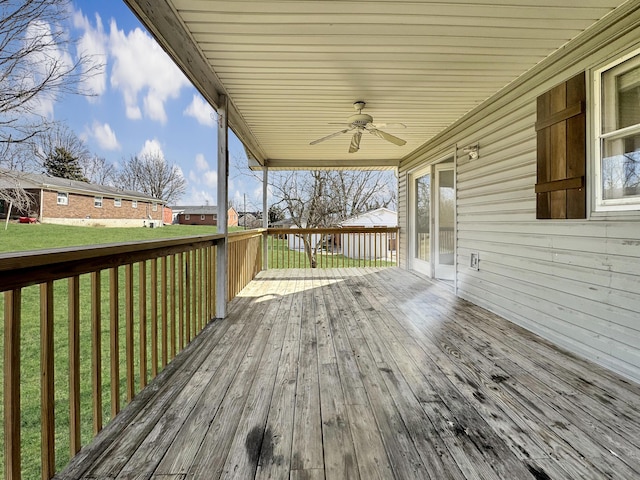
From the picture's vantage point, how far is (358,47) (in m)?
2.57

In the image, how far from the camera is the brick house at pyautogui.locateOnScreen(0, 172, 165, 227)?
3.69ft

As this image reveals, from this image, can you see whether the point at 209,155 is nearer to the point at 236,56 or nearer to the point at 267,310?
the point at 236,56

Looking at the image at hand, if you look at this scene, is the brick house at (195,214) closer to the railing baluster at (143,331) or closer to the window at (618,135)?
the railing baluster at (143,331)

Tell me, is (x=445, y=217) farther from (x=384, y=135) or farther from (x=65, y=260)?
(x=65, y=260)

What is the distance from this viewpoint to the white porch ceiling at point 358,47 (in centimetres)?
210

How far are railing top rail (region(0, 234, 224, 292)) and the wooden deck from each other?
800mm

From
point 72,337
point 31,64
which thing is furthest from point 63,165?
point 72,337

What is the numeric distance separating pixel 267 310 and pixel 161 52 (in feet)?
8.73

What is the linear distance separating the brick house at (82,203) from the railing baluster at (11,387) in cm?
32

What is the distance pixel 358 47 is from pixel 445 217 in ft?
11.4

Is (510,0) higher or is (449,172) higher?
(510,0)

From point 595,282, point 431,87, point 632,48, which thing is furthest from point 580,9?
point 595,282

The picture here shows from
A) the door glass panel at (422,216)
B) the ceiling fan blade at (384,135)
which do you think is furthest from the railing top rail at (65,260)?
the door glass panel at (422,216)

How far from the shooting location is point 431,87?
133 inches
